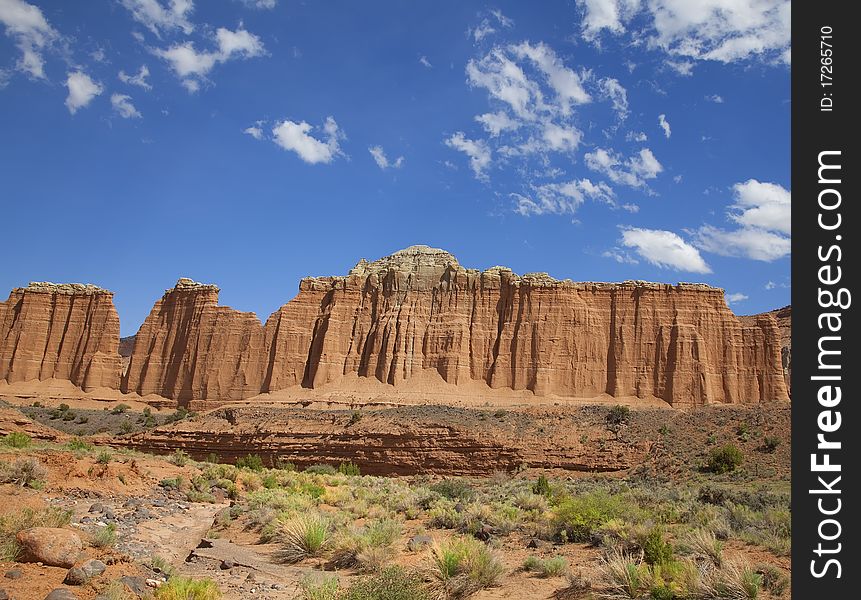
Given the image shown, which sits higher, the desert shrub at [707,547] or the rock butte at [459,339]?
the rock butte at [459,339]

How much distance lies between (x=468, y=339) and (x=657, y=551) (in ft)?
170

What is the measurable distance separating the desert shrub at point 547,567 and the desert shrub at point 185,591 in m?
5.17

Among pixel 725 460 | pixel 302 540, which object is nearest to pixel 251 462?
pixel 725 460

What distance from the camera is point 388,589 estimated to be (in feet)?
26.5

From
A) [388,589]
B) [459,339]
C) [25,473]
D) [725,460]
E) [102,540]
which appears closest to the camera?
[388,589]

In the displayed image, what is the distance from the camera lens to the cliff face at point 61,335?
7012cm

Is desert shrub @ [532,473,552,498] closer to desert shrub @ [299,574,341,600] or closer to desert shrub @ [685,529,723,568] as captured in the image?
desert shrub @ [685,529,723,568]

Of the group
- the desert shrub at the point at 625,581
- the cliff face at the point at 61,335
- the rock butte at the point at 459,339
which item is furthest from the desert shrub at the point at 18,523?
the cliff face at the point at 61,335

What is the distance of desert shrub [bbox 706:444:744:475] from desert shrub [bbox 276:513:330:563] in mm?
25348

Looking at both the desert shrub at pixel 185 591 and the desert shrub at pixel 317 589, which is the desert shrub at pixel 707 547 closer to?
the desert shrub at pixel 317 589

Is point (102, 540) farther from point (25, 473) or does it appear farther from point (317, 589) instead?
point (25, 473)

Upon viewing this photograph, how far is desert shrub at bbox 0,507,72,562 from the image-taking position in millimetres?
8578
